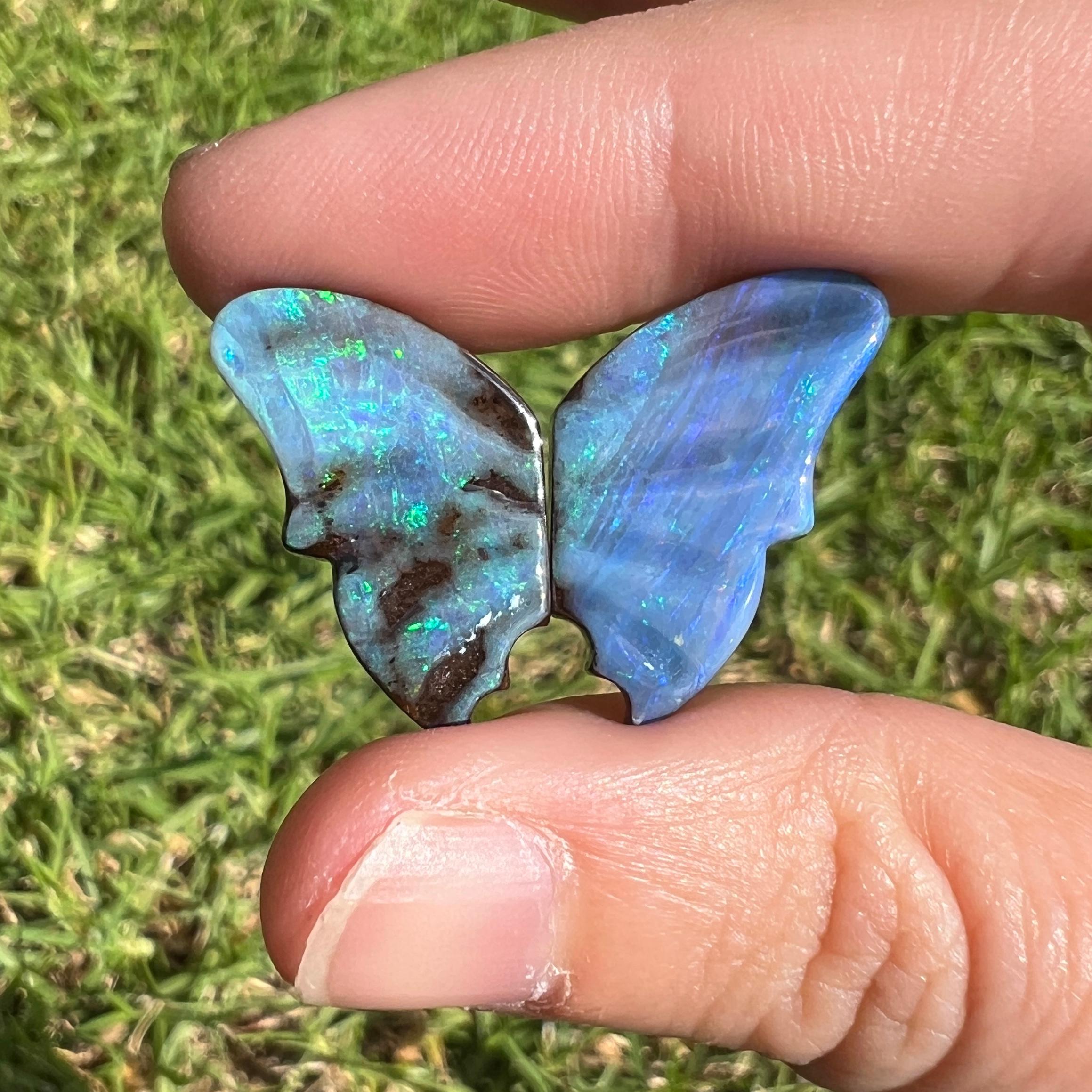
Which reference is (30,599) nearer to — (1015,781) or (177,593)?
(177,593)

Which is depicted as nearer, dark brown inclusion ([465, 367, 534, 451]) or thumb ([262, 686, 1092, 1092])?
thumb ([262, 686, 1092, 1092])

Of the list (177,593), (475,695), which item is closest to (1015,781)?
(475,695)

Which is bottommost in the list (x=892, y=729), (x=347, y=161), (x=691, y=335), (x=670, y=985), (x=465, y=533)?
(x=670, y=985)

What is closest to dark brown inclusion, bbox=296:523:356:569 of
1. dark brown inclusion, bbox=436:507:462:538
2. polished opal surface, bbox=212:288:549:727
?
polished opal surface, bbox=212:288:549:727

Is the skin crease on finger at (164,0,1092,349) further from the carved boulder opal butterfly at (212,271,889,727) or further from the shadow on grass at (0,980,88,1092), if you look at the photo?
the shadow on grass at (0,980,88,1092)

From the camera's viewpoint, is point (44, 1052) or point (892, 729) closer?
point (892, 729)

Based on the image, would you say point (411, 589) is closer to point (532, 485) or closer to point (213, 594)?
point (532, 485)

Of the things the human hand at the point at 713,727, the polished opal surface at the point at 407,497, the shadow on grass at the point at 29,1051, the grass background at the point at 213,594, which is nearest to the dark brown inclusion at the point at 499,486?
the polished opal surface at the point at 407,497
